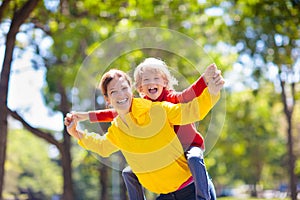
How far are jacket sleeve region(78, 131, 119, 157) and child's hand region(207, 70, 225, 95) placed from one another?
1035mm

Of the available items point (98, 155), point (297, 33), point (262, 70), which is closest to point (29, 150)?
point (262, 70)

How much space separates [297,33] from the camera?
15312mm

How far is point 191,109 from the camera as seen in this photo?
411 cm

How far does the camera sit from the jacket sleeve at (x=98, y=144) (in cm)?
465

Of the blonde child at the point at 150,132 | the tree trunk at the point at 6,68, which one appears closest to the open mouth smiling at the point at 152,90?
the blonde child at the point at 150,132

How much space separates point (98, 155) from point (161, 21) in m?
13.8

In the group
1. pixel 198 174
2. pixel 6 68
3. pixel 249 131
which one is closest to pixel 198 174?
pixel 198 174

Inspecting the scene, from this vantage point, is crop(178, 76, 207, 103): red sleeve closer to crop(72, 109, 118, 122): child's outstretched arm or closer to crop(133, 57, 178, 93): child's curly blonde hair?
crop(133, 57, 178, 93): child's curly blonde hair

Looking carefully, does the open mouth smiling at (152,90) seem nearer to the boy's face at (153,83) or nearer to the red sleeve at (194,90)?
the boy's face at (153,83)

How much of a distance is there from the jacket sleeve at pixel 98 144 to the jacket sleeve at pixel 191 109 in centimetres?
63

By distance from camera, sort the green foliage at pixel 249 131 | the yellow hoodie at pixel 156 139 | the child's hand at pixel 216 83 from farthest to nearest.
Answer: the green foliage at pixel 249 131
the yellow hoodie at pixel 156 139
the child's hand at pixel 216 83

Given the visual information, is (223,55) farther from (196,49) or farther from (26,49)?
(196,49)

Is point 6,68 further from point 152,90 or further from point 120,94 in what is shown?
point 120,94

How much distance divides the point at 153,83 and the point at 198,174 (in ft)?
2.38
